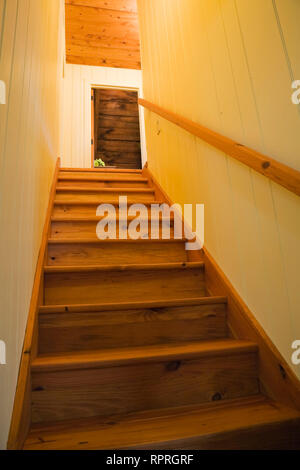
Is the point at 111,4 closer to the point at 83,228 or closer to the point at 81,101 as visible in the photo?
the point at 81,101

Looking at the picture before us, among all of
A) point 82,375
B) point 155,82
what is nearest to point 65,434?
point 82,375

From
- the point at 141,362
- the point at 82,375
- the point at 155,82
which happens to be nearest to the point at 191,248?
the point at 141,362

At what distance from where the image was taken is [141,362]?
1.07 metres

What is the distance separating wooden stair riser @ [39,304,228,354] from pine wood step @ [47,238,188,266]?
548 mm

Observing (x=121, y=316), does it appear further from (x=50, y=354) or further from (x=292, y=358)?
(x=292, y=358)

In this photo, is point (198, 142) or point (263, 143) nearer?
point (263, 143)

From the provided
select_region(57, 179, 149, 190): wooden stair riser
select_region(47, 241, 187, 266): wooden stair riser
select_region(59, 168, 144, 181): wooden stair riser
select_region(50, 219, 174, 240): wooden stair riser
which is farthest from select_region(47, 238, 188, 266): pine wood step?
select_region(59, 168, 144, 181): wooden stair riser

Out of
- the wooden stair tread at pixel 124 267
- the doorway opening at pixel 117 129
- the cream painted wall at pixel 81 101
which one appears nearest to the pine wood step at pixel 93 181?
the wooden stair tread at pixel 124 267

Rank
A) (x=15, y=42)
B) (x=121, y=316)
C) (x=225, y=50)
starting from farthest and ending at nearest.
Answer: (x=225, y=50) < (x=121, y=316) < (x=15, y=42)

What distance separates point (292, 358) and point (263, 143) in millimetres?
795

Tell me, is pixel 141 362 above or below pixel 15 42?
below

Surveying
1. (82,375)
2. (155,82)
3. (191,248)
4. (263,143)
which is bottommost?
(82,375)

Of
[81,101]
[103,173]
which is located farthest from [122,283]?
[81,101]
